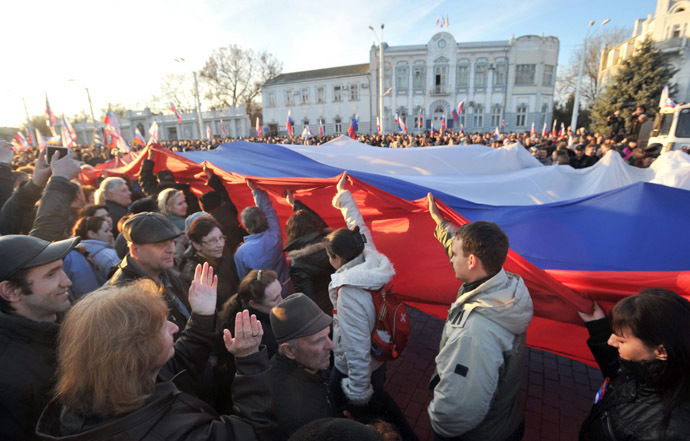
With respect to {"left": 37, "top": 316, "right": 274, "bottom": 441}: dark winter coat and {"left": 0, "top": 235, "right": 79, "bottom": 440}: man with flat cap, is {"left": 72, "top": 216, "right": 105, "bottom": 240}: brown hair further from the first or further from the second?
{"left": 37, "top": 316, "right": 274, "bottom": 441}: dark winter coat

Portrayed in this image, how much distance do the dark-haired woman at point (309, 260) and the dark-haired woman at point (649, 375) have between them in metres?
1.85

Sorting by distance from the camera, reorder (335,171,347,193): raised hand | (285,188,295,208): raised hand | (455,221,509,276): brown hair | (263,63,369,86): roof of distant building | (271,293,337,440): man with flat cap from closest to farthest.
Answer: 1. (271,293,337,440): man with flat cap
2. (455,221,509,276): brown hair
3. (335,171,347,193): raised hand
4. (285,188,295,208): raised hand
5. (263,63,369,86): roof of distant building

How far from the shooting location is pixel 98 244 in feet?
9.82

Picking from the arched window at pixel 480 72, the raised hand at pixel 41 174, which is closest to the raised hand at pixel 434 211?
the raised hand at pixel 41 174

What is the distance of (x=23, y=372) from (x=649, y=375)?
8.62ft

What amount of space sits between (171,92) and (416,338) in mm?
55939

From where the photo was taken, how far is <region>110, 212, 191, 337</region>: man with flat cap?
2.21 m

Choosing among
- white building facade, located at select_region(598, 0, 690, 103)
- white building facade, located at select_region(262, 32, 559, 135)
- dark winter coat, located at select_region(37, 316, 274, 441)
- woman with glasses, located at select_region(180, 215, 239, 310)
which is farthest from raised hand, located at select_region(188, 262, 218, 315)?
white building facade, located at select_region(262, 32, 559, 135)

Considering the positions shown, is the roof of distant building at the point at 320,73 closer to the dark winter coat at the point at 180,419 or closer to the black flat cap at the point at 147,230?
the black flat cap at the point at 147,230

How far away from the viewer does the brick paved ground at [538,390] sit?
2924 millimetres

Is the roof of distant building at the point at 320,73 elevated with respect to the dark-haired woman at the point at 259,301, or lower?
elevated

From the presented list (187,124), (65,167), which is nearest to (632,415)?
(65,167)

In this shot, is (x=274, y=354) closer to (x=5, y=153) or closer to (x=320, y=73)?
(x=5, y=153)

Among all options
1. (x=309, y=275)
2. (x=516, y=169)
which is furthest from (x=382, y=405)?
(x=516, y=169)
